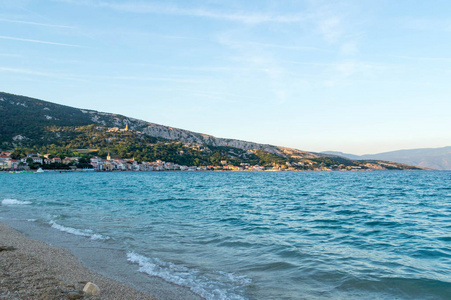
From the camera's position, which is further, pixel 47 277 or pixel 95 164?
pixel 95 164

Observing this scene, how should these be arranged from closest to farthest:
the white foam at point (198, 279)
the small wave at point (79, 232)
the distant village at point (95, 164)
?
the white foam at point (198, 279) → the small wave at point (79, 232) → the distant village at point (95, 164)

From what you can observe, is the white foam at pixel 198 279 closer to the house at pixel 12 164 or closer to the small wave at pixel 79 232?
the small wave at pixel 79 232

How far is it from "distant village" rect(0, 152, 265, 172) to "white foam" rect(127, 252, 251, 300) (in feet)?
403

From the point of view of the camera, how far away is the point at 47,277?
695 centimetres

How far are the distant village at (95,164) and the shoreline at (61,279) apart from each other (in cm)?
12015

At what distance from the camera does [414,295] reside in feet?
22.8

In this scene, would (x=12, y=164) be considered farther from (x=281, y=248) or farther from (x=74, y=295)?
(x=74, y=295)

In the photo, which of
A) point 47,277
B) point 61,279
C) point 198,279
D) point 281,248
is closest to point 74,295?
point 61,279

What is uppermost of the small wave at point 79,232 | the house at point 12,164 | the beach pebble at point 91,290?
the beach pebble at point 91,290

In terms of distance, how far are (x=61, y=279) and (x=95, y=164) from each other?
13439 cm

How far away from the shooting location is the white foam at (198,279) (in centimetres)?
681

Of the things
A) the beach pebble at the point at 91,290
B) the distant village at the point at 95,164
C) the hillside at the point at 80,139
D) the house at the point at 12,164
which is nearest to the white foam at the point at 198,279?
the beach pebble at the point at 91,290

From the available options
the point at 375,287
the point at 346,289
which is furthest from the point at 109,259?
the point at 375,287

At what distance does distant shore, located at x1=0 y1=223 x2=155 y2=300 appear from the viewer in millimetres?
5887
